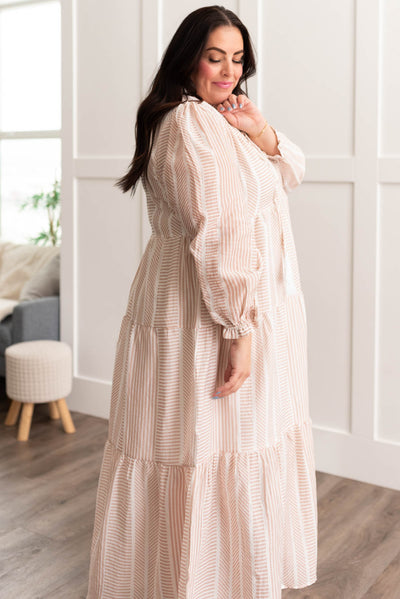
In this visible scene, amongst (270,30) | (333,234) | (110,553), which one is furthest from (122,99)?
(110,553)

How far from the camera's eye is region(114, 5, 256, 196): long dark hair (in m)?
1.54

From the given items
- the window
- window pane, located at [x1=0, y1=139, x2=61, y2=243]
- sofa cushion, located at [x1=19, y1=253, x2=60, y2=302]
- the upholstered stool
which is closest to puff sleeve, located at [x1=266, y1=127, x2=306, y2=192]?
the upholstered stool

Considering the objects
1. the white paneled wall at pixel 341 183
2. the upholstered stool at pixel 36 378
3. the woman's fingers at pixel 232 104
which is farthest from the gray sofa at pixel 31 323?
the woman's fingers at pixel 232 104

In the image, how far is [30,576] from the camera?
7.06ft

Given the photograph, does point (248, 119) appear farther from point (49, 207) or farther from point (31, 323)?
point (49, 207)

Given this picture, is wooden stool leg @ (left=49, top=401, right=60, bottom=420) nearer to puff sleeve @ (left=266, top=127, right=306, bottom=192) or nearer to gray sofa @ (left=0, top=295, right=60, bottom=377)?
gray sofa @ (left=0, top=295, right=60, bottom=377)

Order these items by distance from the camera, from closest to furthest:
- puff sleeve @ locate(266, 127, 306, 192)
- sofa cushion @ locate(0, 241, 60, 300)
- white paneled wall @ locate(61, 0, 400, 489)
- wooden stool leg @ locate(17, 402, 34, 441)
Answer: puff sleeve @ locate(266, 127, 306, 192), white paneled wall @ locate(61, 0, 400, 489), wooden stool leg @ locate(17, 402, 34, 441), sofa cushion @ locate(0, 241, 60, 300)

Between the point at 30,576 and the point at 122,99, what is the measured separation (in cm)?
225

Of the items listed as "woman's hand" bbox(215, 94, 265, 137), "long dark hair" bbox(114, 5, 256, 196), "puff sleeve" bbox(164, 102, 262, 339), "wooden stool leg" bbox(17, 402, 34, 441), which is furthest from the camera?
"wooden stool leg" bbox(17, 402, 34, 441)

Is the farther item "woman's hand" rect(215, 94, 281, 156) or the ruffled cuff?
"woman's hand" rect(215, 94, 281, 156)

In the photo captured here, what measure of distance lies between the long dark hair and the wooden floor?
51.9 inches

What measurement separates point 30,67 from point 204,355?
3.71 m

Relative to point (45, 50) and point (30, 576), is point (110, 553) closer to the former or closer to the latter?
point (30, 576)

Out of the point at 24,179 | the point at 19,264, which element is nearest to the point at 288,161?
the point at 19,264
